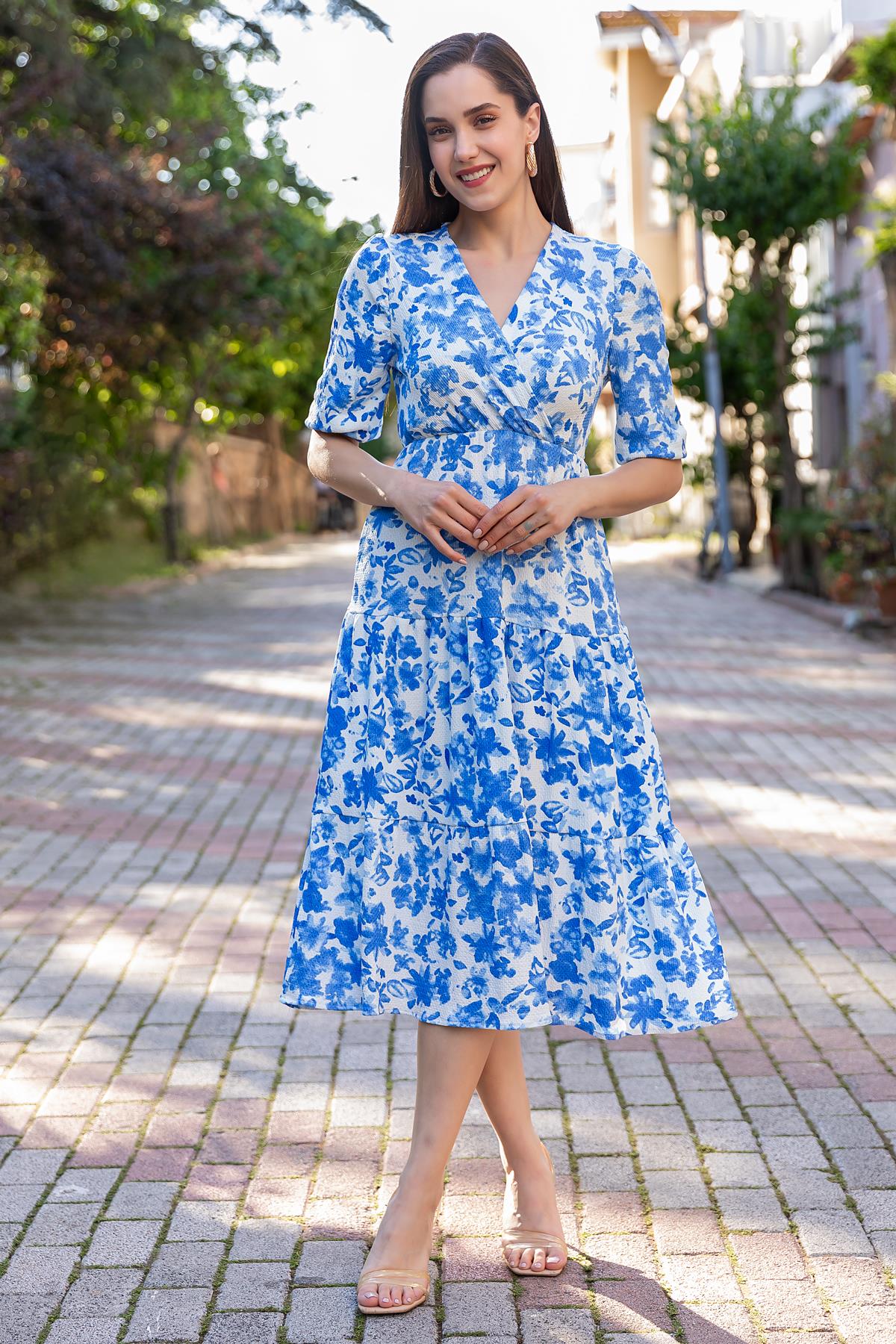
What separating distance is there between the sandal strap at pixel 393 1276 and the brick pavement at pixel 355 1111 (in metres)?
0.04

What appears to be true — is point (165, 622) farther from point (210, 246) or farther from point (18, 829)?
point (18, 829)

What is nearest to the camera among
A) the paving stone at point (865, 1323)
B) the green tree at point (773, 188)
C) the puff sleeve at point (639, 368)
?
the paving stone at point (865, 1323)

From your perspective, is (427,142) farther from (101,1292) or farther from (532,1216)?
(101,1292)

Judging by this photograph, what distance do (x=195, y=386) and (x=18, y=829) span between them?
18207 millimetres

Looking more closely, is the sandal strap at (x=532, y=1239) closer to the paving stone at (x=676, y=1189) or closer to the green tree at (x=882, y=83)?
the paving stone at (x=676, y=1189)

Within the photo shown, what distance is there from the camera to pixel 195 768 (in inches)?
330

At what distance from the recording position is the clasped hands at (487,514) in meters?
2.66

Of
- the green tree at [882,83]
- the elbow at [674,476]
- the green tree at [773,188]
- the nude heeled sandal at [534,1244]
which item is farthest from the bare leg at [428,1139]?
the green tree at [773,188]

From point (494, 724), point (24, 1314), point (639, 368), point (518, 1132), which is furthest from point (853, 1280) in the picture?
point (639, 368)

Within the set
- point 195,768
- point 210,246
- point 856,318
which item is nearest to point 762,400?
point 856,318

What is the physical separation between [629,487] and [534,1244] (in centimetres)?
130

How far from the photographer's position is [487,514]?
2.67m

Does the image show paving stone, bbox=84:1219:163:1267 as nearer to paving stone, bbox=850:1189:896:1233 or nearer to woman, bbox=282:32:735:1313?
woman, bbox=282:32:735:1313

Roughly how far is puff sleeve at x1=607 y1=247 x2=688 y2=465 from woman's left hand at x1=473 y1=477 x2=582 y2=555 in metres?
0.25
